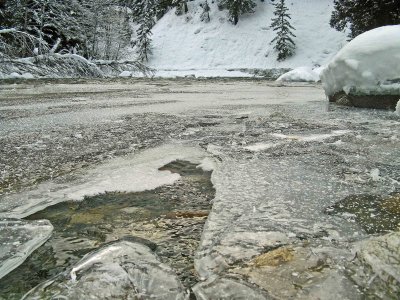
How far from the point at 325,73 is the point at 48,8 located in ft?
41.2

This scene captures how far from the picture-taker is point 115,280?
0.86m

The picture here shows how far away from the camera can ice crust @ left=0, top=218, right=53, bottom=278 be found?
3.24 feet

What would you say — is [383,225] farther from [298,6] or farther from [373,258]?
[298,6]

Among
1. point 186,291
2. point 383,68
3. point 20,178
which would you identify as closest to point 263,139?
point 20,178

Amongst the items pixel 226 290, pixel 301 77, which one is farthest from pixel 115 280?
pixel 301 77

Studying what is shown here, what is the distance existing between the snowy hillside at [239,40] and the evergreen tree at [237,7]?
567 millimetres

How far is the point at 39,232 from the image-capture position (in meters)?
1.16

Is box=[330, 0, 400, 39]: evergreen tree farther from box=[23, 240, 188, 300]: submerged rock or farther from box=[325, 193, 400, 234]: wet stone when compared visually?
box=[23, 240, 188, 300]: submerged rock

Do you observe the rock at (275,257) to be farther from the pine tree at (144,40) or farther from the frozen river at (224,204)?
the pine tree at (144,40)

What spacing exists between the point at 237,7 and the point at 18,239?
28182 millimetres

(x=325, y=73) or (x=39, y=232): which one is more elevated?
(x=325, y=73)

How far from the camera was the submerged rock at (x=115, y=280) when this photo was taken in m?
0.82

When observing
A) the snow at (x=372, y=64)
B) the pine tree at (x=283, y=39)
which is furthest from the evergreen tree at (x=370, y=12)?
the snow at (x=372, y=64)

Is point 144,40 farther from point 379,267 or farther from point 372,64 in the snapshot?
point 379,267
